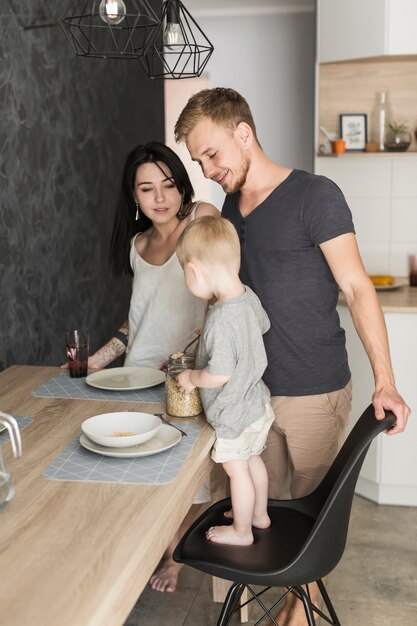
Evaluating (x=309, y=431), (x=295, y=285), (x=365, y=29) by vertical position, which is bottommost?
(x=309, y=431)

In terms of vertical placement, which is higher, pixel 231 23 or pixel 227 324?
pixel 231 23

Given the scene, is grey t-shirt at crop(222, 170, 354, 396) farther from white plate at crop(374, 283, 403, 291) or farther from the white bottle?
the white bottle

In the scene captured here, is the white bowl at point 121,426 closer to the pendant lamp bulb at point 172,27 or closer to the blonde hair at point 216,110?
the blonde hair at point 216,110

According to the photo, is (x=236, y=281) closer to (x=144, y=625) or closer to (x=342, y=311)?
(x=144, y=625)

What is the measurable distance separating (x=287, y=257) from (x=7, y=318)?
1.09 metres

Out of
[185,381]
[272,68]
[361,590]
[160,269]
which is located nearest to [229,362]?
[185,381]

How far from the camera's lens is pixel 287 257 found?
2.06 metres

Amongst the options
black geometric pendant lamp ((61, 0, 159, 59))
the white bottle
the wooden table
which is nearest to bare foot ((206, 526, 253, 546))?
the wooden table

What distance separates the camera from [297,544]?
6.28 ft

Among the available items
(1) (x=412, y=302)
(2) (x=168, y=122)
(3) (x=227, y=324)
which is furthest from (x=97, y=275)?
(2) (x=168, y=122)

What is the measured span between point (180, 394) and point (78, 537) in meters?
0.64

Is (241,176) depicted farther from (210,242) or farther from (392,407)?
(392,407)

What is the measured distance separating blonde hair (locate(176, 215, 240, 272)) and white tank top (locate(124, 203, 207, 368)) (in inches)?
24.2

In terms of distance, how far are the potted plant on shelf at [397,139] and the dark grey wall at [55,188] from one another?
1.37m
